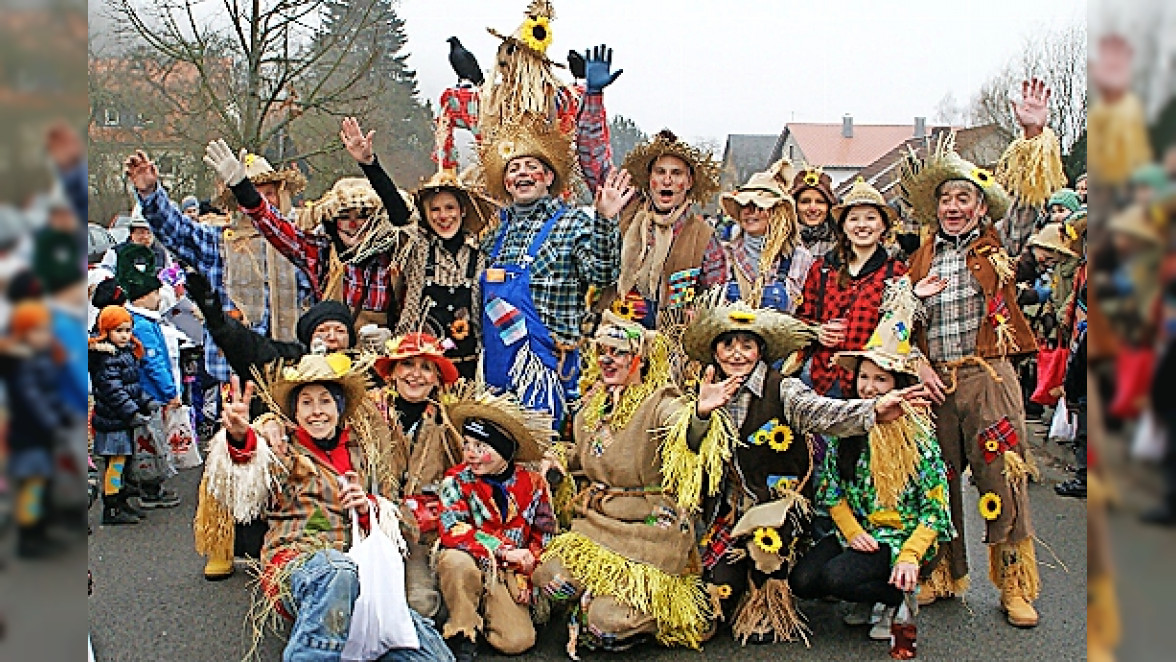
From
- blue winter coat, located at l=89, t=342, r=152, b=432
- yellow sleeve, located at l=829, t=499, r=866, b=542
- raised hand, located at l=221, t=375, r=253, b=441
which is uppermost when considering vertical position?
raised hand, located at l=221, t=375, r=253, b=441

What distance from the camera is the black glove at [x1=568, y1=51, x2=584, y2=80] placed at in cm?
659

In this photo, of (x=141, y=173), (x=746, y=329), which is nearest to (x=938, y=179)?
(x=746, y=329)

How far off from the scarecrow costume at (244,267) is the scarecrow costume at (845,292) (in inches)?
119

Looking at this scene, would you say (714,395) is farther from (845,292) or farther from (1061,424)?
(1061,424)

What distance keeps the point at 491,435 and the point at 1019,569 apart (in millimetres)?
2501

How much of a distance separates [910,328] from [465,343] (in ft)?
7.06

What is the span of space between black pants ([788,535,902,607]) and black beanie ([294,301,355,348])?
2377 millimetres

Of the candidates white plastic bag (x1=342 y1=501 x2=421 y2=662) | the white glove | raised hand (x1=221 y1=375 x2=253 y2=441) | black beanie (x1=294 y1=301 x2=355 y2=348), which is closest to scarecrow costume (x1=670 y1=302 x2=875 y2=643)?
white plastic bag (x1=342 y1=501 x2=421 y2=662)

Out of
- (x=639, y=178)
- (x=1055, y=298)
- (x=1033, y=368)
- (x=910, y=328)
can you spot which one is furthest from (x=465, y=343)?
(x=1033, y=368)

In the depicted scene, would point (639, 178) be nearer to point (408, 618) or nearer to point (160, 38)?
point (408, 618)

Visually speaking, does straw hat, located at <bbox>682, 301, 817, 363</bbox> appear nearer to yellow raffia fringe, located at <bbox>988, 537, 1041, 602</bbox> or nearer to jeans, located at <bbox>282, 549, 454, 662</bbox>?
yellow raffia fringe, located at <bbox>988, 537, 1041, 602</bbox>

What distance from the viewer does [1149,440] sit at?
69cm

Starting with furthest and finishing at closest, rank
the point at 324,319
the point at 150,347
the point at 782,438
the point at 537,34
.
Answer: the point at 150,347 < the point at 537,34 < the point at 324,319 < the point at 782,438

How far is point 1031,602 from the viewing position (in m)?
4.79
